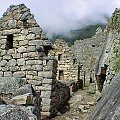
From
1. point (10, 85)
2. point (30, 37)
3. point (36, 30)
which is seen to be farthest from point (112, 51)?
point (10, 85)

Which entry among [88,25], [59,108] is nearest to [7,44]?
[59,108]

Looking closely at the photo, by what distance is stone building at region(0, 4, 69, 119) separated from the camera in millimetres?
8531

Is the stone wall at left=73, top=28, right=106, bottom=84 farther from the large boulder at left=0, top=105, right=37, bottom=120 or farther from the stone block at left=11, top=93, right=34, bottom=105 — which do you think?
the large boulder at left=0, top=105, right=37, bottom=120

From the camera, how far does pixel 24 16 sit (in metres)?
8.76

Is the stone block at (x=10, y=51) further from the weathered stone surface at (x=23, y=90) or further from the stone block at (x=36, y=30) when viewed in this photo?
the weathered stone surface at (x=23, y=90)

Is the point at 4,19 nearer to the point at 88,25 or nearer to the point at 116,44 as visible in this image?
the point at 116,44

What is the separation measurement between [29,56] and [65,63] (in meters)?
7.05

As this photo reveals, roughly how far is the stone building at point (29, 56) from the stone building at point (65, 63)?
644cm

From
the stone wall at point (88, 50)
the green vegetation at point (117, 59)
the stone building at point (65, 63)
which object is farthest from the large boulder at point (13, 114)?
the stone wall at point (88, 50)

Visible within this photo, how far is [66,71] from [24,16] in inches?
269

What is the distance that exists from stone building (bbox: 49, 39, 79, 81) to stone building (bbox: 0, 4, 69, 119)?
644cm

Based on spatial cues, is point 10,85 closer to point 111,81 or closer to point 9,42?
point 111,81

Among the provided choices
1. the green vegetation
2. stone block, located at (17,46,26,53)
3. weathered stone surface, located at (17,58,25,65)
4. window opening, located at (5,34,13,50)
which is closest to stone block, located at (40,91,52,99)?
weathered stone surface, located at (17,58,25,65)

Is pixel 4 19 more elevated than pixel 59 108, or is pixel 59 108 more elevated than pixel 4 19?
pixel 4 19
